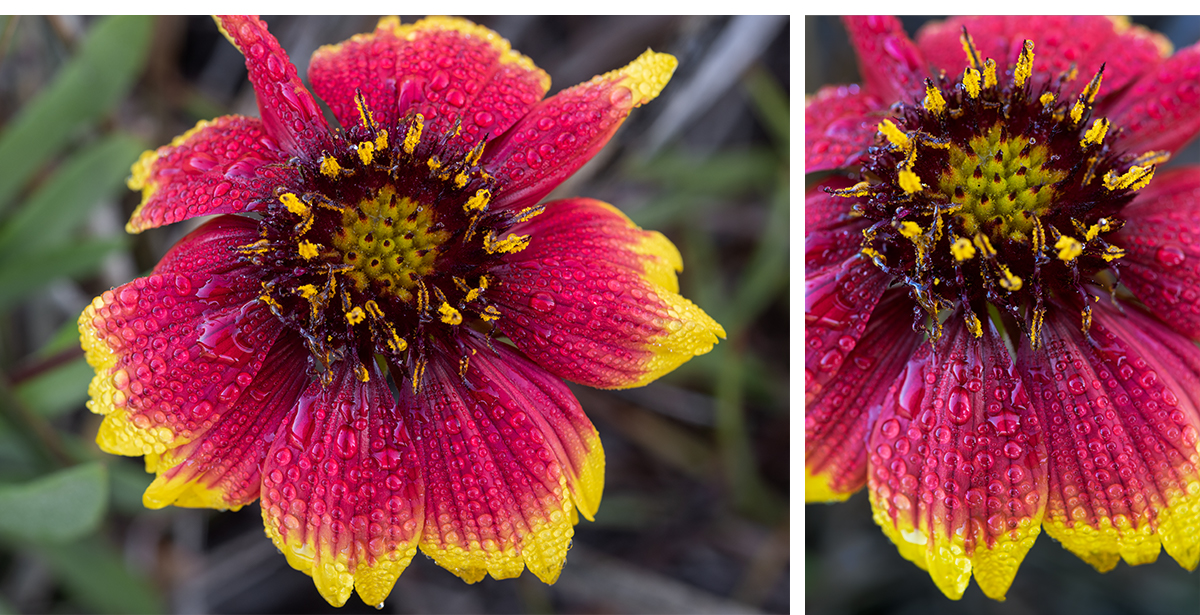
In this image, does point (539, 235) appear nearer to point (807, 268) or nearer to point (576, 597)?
point (807, 268)

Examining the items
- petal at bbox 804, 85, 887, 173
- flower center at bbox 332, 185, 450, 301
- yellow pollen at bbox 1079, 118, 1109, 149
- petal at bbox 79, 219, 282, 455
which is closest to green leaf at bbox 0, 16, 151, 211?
petal at bbox 79, 219, 282, 455

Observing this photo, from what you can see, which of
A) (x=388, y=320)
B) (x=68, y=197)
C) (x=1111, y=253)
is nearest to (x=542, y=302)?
(x=388, y=320)

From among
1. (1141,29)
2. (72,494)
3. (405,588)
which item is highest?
(1141,29)

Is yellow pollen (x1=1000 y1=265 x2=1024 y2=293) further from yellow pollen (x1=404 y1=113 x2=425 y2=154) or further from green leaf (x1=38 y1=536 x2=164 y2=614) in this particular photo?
green leaf (x1=38 y1=536 x2=164 y2=614)

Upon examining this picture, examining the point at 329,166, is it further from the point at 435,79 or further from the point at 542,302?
the point at 542,302

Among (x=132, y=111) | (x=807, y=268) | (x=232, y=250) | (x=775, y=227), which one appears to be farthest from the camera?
A: (x=775, y=227)
